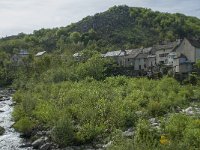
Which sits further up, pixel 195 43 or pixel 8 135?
pixel 195 43

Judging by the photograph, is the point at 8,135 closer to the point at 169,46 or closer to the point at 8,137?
the point at 8,137

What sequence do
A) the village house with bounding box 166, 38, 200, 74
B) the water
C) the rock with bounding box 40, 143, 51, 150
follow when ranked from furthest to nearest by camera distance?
1. the village house with bounding box 166, 38, 200, 74
2. the water
3. the rock with bounding box 40, 143, 51, 150

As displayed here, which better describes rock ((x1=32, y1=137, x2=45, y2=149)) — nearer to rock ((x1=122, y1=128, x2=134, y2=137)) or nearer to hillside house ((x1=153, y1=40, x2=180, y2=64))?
rock ((x1=122, y1=128, x2=134, y2=137))

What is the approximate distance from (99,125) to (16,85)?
185ft

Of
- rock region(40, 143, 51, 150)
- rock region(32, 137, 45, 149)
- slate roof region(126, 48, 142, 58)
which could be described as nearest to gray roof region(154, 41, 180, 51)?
slate roof region(126, 48, 142, 58)

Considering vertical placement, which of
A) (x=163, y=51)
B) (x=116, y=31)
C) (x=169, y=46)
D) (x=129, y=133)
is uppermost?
(x=116, y=31)

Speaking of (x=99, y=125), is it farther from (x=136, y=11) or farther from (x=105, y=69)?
(x=136, y=11)

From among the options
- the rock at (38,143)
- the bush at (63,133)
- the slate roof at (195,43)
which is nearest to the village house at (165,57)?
the slate roof at (195,43)

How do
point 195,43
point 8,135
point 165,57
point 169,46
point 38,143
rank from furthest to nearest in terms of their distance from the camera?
point 165,57 < point 169,46 < point 195,43 < point 8,135 < point 38,143

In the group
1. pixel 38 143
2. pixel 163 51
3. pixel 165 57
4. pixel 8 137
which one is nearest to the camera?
pixel 38 143

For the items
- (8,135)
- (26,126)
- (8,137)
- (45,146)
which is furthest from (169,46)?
(45,146)

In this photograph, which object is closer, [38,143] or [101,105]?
[38,143]

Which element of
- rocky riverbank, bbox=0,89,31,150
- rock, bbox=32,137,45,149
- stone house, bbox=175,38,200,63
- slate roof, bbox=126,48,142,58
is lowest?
rocky riverbank, bbox=0,89,31,150

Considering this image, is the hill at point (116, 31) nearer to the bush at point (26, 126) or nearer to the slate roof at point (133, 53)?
the slate roof at point (133, 53)
